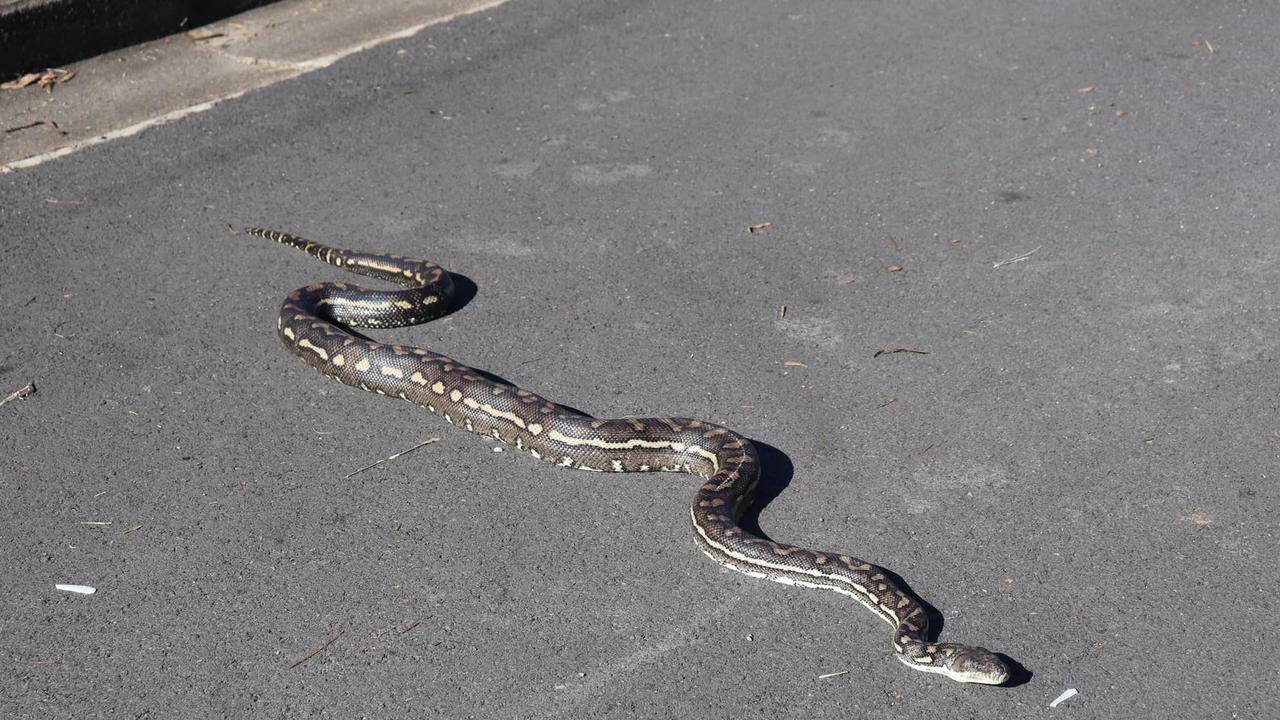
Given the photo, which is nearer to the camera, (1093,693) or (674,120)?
(1093,693)

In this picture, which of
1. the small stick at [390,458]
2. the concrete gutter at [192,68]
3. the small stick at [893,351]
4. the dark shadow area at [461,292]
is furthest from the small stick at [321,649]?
the concrete gutter at [192,68]

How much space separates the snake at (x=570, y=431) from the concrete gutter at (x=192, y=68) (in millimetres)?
2649

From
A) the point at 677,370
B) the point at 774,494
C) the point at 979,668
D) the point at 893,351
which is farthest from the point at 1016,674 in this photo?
the point at 677,370

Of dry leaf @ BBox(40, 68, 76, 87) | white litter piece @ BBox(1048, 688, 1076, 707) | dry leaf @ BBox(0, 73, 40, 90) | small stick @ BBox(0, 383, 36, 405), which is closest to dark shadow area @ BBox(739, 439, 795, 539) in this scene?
white litter piece @ BBox(1048, 688, 1076, 707)

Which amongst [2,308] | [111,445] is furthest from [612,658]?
[2,308]

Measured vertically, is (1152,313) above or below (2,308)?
below

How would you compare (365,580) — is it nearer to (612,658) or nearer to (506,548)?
(506,548)

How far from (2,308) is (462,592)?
4.49 m

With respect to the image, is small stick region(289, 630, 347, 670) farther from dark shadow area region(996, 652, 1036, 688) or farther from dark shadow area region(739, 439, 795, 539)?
dark shadow area region(996, 652, 1036, 688)

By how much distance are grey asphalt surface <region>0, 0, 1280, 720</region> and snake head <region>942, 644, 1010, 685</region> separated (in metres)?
0.09

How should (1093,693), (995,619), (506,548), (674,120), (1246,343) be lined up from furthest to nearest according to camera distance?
(674,120), (1246,343), (506,548), (995,619), (1093,693)

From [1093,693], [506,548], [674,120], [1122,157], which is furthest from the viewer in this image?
[674,120]

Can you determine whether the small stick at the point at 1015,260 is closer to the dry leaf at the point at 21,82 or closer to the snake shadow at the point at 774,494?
the snake shadow at the point at 774,494

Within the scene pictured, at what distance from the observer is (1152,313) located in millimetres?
8945
